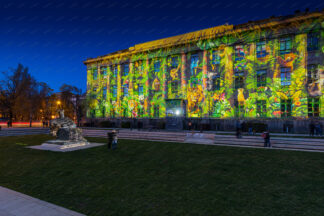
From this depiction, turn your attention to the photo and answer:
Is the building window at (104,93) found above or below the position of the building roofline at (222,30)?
below

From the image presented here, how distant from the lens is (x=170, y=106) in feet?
95.5

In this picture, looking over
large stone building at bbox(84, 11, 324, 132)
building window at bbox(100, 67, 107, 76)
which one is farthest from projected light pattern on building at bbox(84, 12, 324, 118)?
building window at bbox(100, 67, 107, 76)

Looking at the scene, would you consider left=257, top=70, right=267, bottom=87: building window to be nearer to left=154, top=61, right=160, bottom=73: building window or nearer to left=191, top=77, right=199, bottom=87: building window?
left=191, top=77, right=199, bottom=87: building window

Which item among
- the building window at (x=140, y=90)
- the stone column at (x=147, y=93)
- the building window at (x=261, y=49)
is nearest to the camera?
the building window at (x=261, y=49)

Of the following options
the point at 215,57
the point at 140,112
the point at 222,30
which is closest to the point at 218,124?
the point at 215,57

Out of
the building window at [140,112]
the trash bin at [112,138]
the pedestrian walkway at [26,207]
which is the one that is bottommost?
the pedestrian walkway at [26,207]

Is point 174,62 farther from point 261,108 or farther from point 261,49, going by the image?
point 261,108

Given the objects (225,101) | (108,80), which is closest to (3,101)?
(108,80)

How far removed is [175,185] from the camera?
6.26 m

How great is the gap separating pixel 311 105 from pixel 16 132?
41.3m

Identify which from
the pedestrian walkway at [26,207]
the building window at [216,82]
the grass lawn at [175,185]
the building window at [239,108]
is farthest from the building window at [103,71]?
the pedestrian walkway at [26,207]

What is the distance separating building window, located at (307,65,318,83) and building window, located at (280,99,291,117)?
3.32 meters

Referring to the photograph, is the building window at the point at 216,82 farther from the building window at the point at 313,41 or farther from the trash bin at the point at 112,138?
the trash bin at the point at 112,138

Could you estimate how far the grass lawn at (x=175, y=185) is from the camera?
4621 millimetres
